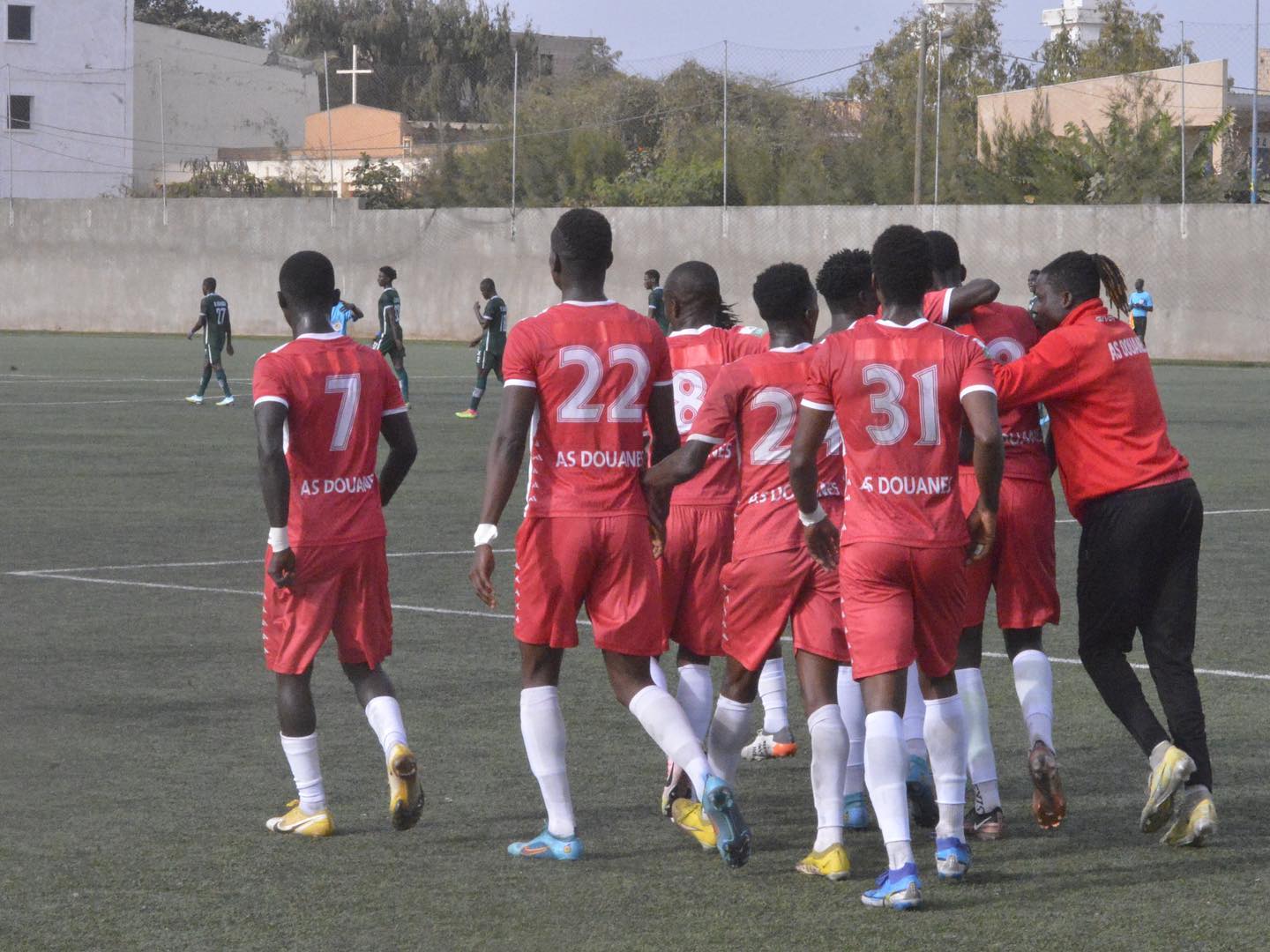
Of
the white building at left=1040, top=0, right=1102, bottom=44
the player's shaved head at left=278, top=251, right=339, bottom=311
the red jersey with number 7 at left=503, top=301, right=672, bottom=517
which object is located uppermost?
the white building at left=1040, top=0, right=1102, bottom=44

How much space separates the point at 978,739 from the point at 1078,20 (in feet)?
227

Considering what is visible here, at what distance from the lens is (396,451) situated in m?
6.72

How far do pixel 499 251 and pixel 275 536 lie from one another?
4471 centimetres

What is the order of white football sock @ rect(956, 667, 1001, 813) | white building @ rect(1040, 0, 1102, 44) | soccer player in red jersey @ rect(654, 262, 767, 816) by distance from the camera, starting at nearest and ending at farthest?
white football sock @ rect(956, 667, 1001, 813)
soccer player in red jersey @ rect(654, 262, 767, 816)
white building @ rect(1040, 0, 1102, 44)

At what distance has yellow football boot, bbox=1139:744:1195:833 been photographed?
611 cm

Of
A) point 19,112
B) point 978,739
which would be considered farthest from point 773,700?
point 19,112

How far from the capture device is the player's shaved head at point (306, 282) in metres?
6.34

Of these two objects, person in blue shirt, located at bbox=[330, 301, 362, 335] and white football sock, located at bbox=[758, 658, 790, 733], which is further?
person in blue shirt, located at bbox=[330, 301, 362, 335]

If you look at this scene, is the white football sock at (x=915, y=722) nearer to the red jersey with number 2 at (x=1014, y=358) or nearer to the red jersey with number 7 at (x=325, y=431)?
the red jersey with number 2 at (x=1014, y=358)

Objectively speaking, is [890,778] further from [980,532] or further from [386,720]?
[386,720]

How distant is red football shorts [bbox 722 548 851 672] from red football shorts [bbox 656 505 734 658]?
455 millimetres

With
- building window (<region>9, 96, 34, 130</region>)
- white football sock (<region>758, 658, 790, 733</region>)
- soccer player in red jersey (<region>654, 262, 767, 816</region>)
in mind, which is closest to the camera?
soccer player in red jersey (<region>654, 262, 767, 816</region>)

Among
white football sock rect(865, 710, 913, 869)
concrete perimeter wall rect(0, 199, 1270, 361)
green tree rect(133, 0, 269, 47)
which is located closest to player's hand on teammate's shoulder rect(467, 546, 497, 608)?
white football sock rect(865, 710, 913, 869)

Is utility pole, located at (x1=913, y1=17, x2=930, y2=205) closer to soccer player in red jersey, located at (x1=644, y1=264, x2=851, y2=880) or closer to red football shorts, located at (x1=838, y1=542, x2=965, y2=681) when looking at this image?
soccer player in red jersey, located at (x1=644, y1=264, x2=851, y2=880)
